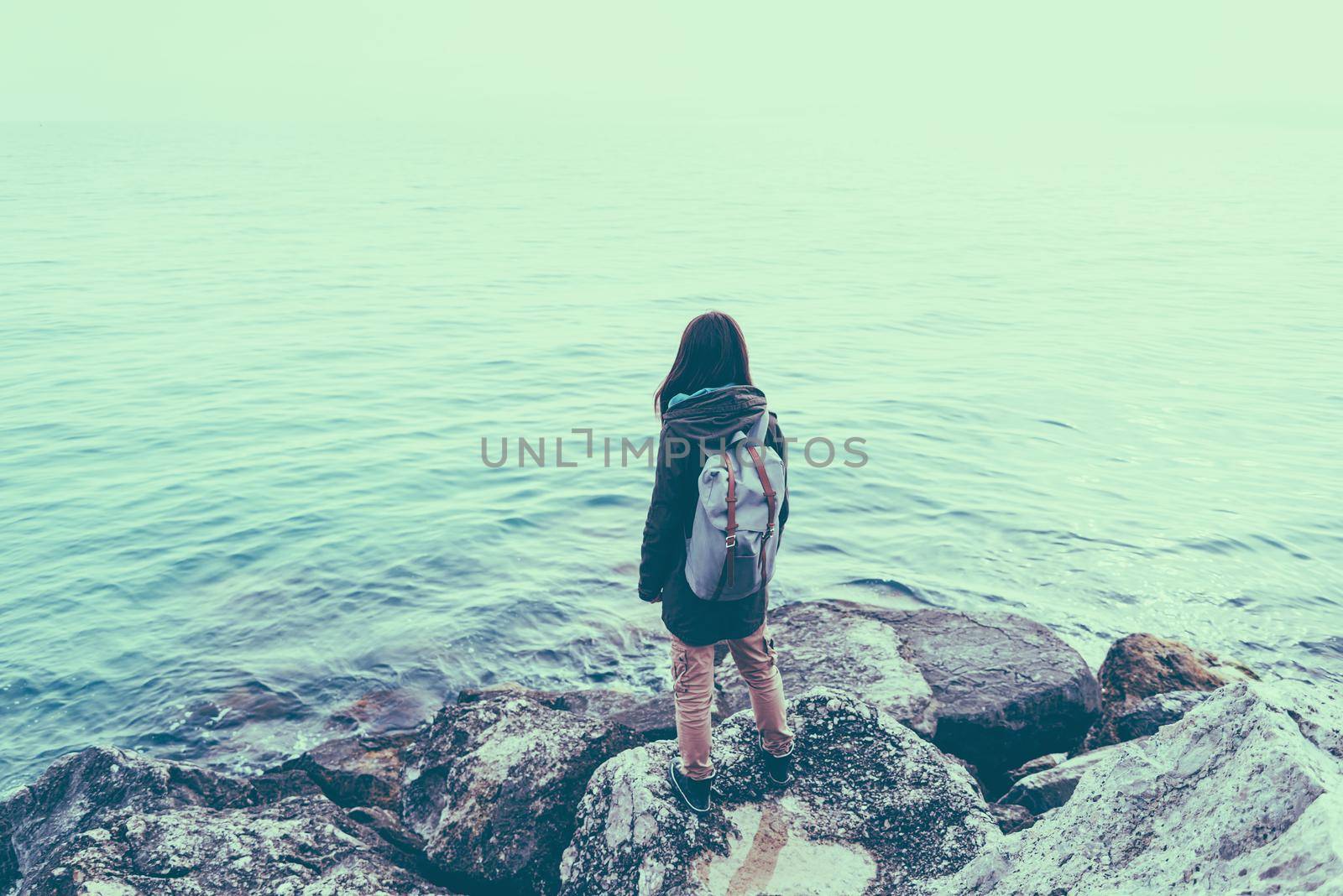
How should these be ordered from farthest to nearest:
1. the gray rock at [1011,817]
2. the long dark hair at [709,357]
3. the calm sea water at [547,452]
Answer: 1. the calm sea water at [547,452]
2. the gray rock at [1011,817]
3. the long dark hair at [709,357]

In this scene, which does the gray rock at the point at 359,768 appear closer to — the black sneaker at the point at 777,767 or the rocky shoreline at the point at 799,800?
the rocky shoreline at the point at 799,800

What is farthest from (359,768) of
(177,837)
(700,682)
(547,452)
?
(547,452)

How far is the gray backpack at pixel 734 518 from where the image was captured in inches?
179

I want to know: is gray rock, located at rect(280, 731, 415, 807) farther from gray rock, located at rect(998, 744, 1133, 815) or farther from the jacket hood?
gray rock, located at rect(998, 744, 1133, 815)

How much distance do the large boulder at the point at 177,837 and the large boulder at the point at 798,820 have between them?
1137 mm

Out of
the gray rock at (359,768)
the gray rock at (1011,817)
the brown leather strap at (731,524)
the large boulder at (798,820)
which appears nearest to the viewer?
the brown leather strap at (731,524)

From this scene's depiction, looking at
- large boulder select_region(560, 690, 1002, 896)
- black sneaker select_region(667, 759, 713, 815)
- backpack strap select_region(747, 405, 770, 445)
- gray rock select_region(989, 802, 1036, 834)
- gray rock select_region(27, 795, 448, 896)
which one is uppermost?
backpack strap select_region(747, 405, 770, 445)

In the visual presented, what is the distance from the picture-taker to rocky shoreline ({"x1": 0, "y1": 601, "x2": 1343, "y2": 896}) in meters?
3.65

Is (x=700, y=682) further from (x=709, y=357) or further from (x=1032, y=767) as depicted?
(x=1032, y=767)

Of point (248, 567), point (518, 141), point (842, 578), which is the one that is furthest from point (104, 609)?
point (518, 141)

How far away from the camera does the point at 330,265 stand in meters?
32.1

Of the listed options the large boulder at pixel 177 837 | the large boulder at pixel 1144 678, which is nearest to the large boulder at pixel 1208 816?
the large boulder at pixel 1144 678

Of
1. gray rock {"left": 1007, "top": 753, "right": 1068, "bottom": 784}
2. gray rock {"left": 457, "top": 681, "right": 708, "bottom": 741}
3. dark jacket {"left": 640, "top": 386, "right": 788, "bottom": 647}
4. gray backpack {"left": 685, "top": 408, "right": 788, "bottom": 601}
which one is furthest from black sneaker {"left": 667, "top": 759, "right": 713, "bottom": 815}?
gray rock {"left": 1007, "top": 753, "right": 1068, "bottom": 784}

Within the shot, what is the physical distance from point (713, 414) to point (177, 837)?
146 inches
